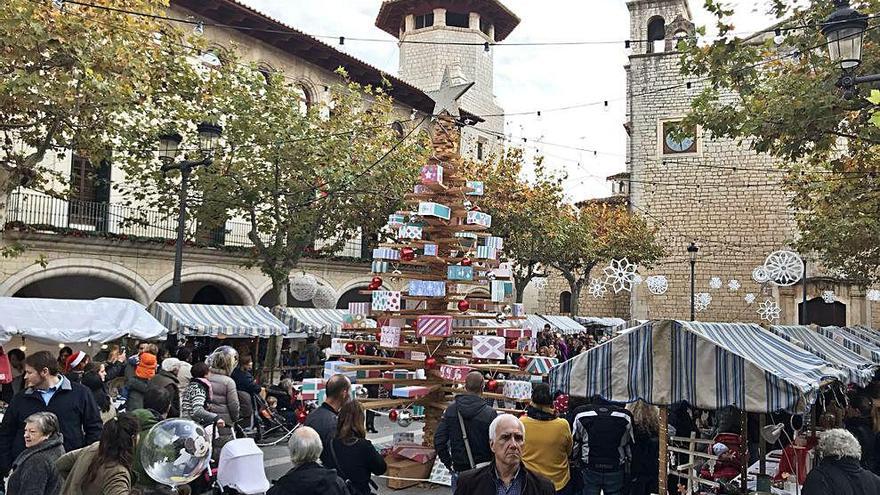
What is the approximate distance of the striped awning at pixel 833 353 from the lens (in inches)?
369

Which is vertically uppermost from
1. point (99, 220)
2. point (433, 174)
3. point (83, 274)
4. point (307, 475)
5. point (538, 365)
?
point (99, 220)

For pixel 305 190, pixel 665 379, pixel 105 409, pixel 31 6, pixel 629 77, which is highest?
pixel 629 77

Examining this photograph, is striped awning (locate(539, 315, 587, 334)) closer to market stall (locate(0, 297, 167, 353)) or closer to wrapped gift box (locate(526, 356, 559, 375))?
market stall (locate(0, 297, 167, 353))

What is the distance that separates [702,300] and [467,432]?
29.1 m

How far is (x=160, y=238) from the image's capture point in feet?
68.3

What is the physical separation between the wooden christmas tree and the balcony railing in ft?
38.0

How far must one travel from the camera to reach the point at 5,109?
11.6 meters

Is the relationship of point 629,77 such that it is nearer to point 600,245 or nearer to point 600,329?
point 600,245

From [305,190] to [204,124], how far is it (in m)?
5.68

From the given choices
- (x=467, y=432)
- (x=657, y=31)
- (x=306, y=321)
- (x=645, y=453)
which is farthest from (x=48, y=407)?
(x=657, y=31)

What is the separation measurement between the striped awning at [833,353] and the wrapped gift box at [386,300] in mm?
5614

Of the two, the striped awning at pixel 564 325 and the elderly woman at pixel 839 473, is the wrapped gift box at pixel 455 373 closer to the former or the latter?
the elderly woman at pixel 839 473

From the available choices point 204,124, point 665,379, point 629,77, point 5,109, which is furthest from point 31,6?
point 629,77

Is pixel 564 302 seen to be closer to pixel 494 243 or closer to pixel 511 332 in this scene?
pixel 494 243
